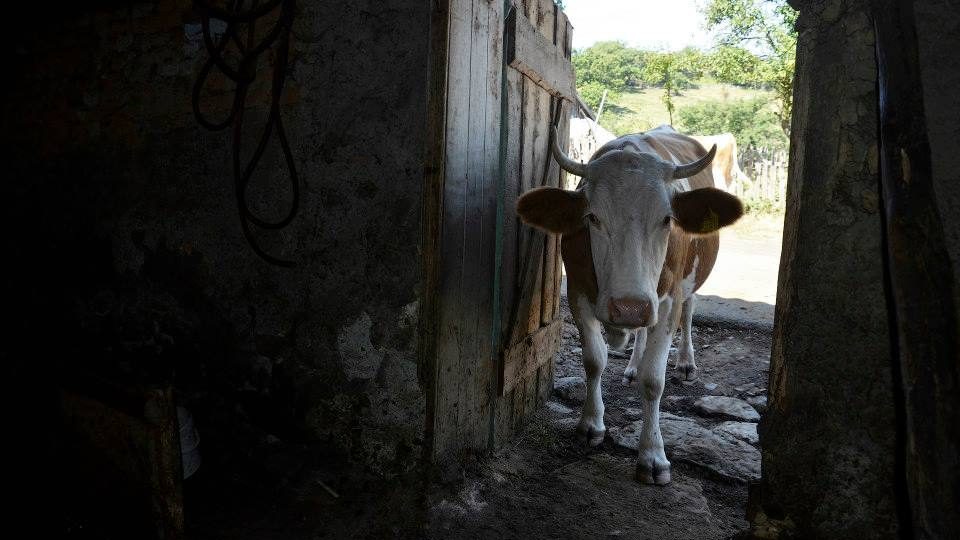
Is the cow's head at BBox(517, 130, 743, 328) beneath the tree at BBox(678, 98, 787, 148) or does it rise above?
beneath

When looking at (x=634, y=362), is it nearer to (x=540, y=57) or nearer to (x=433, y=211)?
(x=540, y=57)

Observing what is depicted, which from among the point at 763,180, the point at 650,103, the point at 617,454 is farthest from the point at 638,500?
the point at 650,103

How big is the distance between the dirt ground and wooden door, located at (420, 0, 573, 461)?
17cm

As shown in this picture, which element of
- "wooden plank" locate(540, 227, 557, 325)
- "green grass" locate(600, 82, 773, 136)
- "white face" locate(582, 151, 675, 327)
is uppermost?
"green grass" locate(600, 82, 773, 136)

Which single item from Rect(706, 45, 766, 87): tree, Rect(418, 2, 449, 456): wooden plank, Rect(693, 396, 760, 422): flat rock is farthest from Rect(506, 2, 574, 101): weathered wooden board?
Rect(706, 45, 766, 87): tree

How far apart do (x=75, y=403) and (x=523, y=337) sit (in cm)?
214

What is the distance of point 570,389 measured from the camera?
13.6 ft

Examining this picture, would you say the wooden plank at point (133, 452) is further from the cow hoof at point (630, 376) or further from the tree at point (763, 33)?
the tree at point (763, 33)

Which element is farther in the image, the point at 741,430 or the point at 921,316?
the point at 741,430

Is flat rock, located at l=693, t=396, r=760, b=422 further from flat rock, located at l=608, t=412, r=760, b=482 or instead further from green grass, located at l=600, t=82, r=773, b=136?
green grass, located at l=600, t=82, r=773, b=136

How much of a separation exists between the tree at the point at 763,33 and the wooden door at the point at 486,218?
1518 centimetres

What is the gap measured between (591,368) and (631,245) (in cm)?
96

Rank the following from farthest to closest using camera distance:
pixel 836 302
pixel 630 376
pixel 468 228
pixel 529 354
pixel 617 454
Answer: pixel 630 376
pixel 529 354
pixel 617 454
pixel 468 228
pixel 836 302

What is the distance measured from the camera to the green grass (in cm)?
3941
